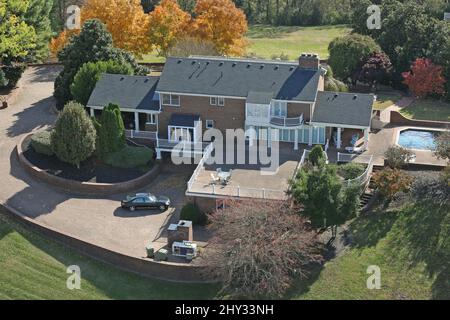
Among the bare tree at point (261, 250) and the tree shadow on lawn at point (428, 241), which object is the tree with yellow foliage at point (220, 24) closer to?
the tree shadow on lawn at point (428, 241)

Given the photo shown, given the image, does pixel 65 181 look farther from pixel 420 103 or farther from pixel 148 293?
A: pixel 420 103

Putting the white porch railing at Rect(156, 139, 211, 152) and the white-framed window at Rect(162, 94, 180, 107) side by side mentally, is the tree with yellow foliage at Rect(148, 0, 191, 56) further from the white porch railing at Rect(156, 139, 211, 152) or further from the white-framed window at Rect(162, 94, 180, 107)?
the white porch railing at Rect(156, 139, 211, 152)

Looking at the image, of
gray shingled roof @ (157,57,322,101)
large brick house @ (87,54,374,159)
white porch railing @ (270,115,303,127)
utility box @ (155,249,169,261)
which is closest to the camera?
utility box @ (155,249,169,261)

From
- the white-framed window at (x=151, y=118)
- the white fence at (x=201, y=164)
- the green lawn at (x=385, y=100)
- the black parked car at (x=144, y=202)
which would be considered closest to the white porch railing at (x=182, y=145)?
the white fence at (x=201, y=164)

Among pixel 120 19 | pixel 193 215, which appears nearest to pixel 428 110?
pixel 193 215

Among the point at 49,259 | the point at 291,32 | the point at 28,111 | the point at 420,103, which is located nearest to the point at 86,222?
the point at 49,259

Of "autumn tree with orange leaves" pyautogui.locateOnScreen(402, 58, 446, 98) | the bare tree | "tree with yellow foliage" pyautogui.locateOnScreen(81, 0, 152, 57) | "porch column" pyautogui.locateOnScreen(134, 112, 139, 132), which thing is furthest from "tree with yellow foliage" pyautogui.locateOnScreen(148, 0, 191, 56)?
the bare tree
